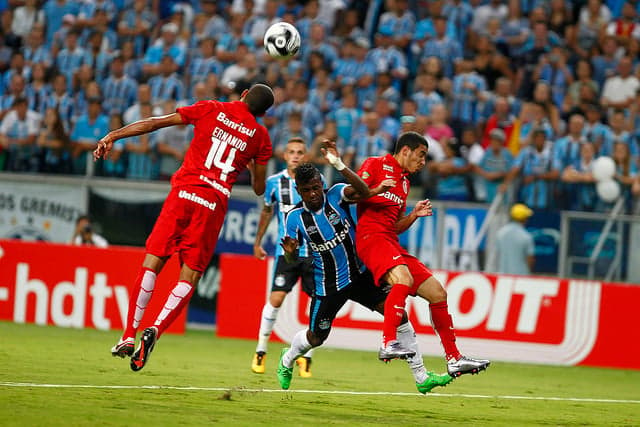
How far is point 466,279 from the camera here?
657 inches

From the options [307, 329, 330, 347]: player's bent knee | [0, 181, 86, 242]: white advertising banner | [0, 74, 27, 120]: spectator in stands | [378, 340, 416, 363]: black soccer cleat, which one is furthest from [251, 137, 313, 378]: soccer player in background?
[0, 74, 27, 120]: spectator in stands

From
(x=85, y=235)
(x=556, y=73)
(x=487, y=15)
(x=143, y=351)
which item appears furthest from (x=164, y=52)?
(x=143, y=351)

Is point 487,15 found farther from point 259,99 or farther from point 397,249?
point 397,249

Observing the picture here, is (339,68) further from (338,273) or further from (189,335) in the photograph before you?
(338,273)

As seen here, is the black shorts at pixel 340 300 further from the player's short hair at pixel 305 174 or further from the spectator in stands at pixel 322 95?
the spectator in stands at pixel 322 95

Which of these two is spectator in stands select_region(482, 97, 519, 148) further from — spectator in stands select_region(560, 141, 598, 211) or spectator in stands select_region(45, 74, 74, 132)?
spectator in stands select_region(45, 74, 74, 132)

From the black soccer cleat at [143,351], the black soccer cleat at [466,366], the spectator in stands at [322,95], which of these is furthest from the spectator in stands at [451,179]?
the black soccer cleat at [143,351]

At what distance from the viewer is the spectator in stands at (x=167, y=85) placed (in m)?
21.1

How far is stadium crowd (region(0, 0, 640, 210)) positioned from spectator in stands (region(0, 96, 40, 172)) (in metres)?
0.03

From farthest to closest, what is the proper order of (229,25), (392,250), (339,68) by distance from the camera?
1. (229,25)
2. (339,68)
3. (392,250)

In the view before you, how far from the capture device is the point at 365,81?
67.8ft

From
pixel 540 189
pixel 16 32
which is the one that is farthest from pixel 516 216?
pixel 16 32

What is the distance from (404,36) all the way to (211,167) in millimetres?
12189

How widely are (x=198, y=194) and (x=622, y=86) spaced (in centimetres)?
1218
